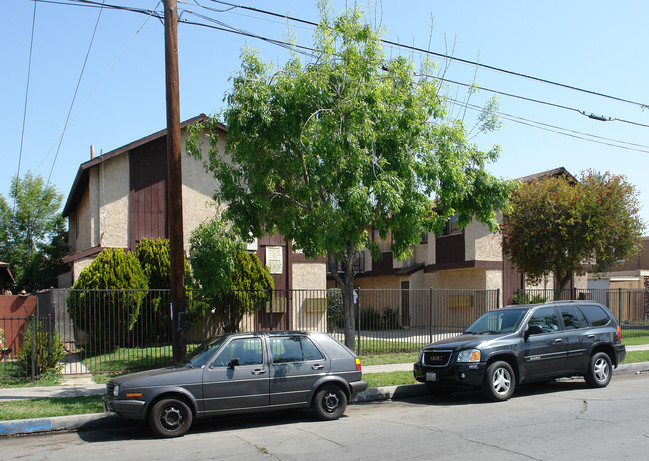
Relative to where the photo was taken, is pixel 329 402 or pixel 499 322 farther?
pixel 499 322

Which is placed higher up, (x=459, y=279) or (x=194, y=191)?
(x=194, y=191)

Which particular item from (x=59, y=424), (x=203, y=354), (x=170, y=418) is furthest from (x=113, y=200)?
(x=170, y=418)

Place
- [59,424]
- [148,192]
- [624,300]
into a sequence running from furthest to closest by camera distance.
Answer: [624,300]
[148,192]
[59,424]

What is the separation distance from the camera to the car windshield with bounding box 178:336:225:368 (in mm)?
8906

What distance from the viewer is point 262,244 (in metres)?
20.4

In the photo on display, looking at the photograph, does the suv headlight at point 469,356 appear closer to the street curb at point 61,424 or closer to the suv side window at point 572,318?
the suv side window at point 572,318

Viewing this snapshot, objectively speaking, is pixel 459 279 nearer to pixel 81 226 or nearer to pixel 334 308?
pixel 334 308

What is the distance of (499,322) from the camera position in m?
11.8

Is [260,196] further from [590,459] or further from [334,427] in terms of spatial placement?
[590,459]

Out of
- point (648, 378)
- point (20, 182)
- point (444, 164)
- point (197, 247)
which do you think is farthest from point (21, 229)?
point (648, 378)

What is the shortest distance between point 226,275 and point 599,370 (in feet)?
27.5

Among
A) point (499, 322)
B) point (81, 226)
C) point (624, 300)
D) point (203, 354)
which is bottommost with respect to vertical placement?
point (624, 300)

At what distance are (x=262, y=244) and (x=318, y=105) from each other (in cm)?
987

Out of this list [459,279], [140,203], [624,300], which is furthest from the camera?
[624,300]
